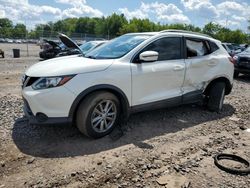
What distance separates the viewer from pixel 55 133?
459 cm

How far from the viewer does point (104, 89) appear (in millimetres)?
4344

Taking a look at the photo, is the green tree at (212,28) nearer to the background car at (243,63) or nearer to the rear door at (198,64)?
the background car at (243,63)

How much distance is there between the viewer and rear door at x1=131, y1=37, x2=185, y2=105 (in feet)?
15.4

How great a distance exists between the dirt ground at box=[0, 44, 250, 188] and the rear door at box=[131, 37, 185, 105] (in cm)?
61

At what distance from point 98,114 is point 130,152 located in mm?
790

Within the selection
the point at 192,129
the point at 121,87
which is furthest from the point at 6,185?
the point at 192,129

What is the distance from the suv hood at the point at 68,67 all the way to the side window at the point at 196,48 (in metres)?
1.88

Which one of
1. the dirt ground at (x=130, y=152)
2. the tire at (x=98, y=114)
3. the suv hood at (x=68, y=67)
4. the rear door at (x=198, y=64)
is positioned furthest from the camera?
the rear door at (x=198, y=64)

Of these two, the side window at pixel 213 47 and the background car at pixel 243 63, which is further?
the background car at pixel 243 63

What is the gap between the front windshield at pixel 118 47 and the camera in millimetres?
4781

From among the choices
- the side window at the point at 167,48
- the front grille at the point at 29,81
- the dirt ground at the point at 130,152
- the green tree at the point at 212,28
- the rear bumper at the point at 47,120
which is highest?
the green tree at the point at 212,28

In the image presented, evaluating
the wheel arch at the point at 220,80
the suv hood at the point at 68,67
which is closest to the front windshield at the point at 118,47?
the suv hood at the point at 68,67

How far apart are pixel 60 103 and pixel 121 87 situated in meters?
1.02

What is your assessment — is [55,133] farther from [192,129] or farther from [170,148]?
[192,129]
